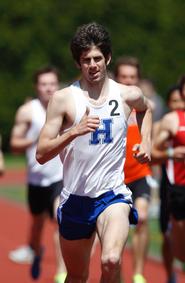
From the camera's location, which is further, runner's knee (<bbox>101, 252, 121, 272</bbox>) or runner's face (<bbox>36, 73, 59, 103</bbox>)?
runner's face (<bbox>36, 73, 59, 103</bbox>)

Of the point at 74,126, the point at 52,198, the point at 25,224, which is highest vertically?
the point at 74,126

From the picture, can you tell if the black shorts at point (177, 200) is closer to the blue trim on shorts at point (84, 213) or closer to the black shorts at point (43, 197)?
the black shorts at point (43, 197)

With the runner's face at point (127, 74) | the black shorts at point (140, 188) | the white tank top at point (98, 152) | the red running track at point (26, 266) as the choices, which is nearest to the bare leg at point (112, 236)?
the white tank top at point (98, 152)

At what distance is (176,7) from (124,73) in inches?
701

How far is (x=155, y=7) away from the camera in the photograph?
2894 centimetres

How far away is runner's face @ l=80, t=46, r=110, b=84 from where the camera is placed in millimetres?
7457

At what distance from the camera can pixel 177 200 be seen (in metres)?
10.1

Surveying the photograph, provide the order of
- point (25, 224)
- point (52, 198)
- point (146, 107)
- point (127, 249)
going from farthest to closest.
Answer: point (25, 224)
point (127, 249)
point (52, 198)
point (146, 107)

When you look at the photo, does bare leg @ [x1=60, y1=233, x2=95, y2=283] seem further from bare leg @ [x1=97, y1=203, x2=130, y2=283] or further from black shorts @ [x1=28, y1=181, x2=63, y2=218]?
black shorts @ [x1=28, y1=181, x2=63, y2=218]

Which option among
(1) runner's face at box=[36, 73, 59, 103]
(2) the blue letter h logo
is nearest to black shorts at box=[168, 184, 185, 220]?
(1) runner's face at box=[36, 73, 59, 103]

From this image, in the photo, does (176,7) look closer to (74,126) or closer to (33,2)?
(33,2)

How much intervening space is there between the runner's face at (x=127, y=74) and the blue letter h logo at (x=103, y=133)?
2.89 meters

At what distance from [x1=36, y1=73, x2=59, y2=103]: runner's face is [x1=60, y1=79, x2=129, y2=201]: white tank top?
140 inches

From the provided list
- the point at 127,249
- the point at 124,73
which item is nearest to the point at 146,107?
the point at 124,73
